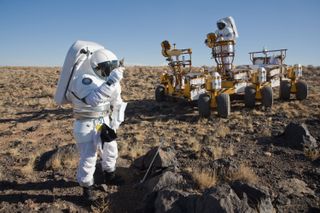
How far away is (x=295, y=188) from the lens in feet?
13.9

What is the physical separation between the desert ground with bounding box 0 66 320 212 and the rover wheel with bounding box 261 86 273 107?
9.8 inches

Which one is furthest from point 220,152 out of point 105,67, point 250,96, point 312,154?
point 250,96

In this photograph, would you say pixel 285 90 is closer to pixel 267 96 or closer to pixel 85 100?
pixel 267 96

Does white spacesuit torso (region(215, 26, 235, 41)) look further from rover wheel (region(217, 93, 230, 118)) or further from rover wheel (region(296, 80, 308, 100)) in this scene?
rover wheel (region(296, 80, 308, 100))

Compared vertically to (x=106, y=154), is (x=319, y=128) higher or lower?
lower

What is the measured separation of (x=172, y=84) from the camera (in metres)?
11.8

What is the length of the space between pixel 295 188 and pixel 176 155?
2472mm

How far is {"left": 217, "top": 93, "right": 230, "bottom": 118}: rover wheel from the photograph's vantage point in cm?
916

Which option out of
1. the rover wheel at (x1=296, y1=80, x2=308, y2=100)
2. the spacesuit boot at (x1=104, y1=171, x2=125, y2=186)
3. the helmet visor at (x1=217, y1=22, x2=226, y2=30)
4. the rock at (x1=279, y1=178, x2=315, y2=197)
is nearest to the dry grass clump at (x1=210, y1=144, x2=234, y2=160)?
Answer: the rock at (x1=279, y1=178, x2=315, y2=197)

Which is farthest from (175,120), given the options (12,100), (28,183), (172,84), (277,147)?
(12,100)

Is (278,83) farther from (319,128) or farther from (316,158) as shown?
(316,158)

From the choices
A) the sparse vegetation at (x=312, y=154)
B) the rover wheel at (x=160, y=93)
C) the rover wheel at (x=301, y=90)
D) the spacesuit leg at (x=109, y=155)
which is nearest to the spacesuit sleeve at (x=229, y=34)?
the rover wheel at (x=160, y=93)

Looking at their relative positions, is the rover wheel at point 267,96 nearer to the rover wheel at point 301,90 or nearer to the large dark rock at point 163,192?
the rover wheel at point 301,90

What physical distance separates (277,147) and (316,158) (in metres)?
0.98
